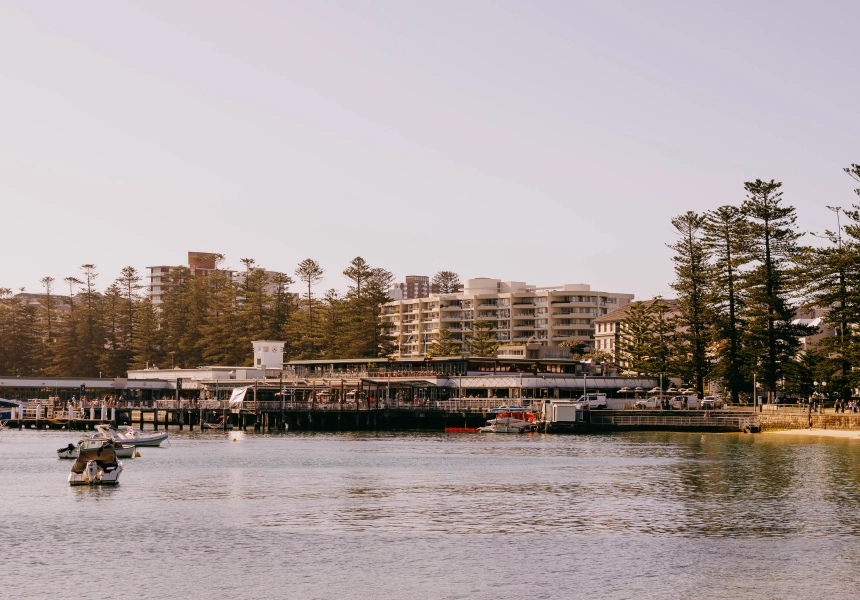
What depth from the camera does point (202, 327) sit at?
612ft

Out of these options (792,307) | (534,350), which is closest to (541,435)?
(792,307)

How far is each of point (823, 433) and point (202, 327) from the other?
109m

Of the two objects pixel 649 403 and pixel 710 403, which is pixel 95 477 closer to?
pixel 649 403

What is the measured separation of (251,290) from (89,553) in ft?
491

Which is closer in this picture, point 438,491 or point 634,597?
point 634,597

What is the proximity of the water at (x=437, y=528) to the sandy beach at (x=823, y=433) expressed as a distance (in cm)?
2324

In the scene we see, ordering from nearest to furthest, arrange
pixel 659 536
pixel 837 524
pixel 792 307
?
pixel 659 536 → pixel 837 524 → pixel 792 307

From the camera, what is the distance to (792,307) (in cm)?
12550

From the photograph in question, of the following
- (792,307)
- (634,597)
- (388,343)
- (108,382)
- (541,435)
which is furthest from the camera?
(388,343)

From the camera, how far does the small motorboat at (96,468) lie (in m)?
61.4

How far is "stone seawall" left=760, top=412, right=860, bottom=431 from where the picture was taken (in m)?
108

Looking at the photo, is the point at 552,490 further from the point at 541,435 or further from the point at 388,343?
the point at 388,343

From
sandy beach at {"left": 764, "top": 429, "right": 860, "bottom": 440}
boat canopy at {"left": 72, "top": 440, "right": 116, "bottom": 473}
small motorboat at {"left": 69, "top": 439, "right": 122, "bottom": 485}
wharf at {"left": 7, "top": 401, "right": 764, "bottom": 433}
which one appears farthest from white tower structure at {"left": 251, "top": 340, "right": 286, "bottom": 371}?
small motorboat at {"left": 69, "top": 439, "right": 122, "bottom": 485}

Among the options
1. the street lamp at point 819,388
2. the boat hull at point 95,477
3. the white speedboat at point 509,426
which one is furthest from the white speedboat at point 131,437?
the street lamp at point 819,388
